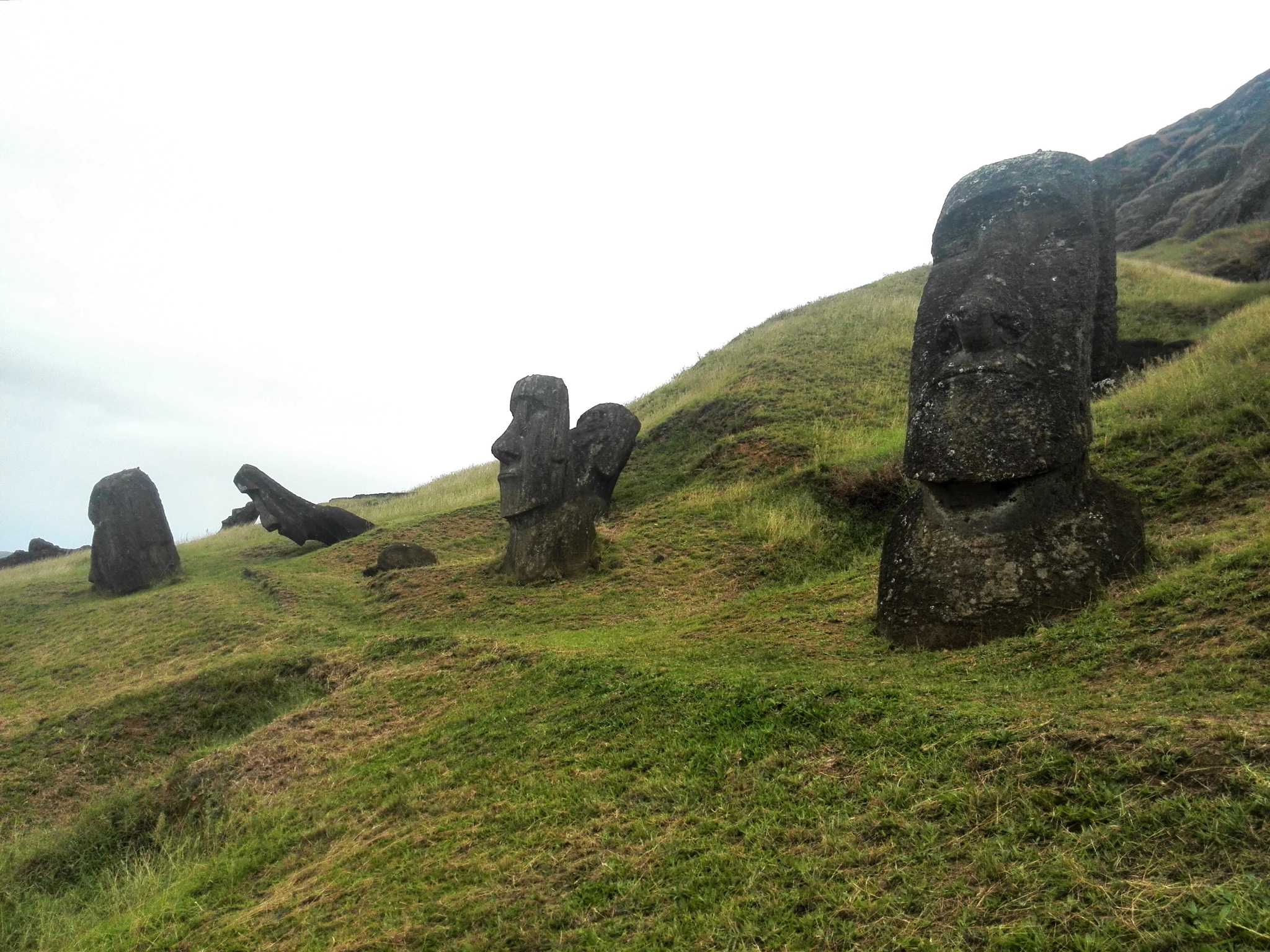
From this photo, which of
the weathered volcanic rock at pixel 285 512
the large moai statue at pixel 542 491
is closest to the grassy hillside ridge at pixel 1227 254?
the large moai statue at pixel 542 491

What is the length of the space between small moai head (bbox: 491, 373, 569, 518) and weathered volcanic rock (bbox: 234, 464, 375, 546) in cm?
884

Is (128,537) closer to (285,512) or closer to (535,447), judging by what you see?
(285,512)

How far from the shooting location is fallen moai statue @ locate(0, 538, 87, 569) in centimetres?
3238

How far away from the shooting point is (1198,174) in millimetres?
40719

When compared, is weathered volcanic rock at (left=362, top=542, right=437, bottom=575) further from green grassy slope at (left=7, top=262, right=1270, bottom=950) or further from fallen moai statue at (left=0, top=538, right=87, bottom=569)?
fallen moai statue at (left=0, top=538, right=87, bottom=569)

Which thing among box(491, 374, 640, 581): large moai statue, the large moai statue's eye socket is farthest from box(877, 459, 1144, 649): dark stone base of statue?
box(491, 374, 640, 581): large moai statue

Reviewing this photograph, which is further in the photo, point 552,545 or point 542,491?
point 542,491

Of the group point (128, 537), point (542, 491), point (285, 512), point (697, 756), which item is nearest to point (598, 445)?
point (542, 491)

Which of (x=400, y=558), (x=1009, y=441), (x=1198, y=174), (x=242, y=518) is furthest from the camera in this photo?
(x=1198, y=174)

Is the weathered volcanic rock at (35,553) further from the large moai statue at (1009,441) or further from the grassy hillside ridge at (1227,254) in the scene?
the grassy hillside ridge at (1227,254)

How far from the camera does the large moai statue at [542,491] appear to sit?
48.1 ft

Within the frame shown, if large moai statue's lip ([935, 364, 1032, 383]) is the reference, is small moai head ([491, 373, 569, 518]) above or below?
above

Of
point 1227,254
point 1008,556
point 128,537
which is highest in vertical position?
point 128,537

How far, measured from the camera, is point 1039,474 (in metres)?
7.06
